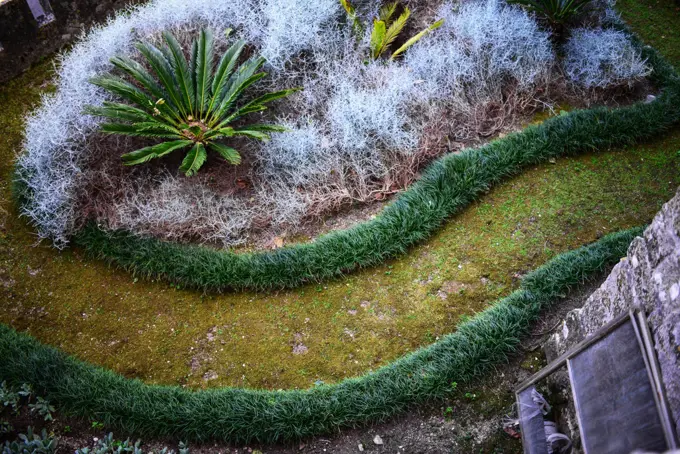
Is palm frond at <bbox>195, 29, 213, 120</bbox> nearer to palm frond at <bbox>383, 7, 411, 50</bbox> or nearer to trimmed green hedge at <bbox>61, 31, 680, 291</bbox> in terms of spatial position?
trimmed green hedge at <bbox>61, 31, 680, 291</bbox>

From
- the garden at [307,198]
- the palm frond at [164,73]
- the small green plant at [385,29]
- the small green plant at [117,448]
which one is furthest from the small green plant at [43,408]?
the small green plant at [385,29]

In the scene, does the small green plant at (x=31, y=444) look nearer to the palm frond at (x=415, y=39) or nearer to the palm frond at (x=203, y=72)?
the palm frond at (x=203, y=72)

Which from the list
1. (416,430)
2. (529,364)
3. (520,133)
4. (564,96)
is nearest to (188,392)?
(416,430)

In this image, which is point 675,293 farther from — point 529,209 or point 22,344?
point 22,344

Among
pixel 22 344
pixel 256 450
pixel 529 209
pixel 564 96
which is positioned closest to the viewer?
pixel 256 450

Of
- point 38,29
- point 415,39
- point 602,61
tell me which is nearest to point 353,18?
point 415,39

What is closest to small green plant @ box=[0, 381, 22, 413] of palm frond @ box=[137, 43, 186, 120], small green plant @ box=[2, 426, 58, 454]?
small green plant @ box=[2, 426, 58, 454]
